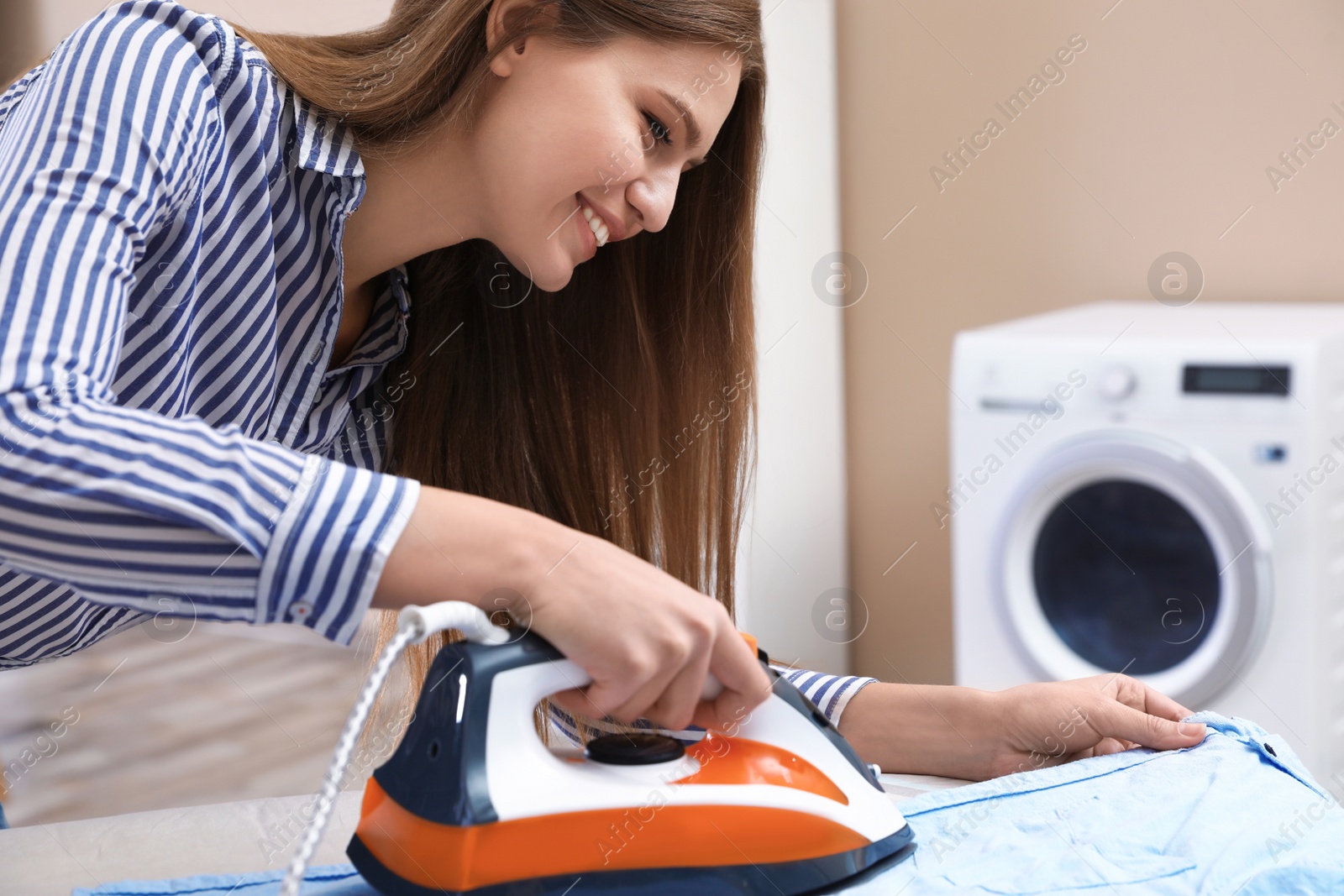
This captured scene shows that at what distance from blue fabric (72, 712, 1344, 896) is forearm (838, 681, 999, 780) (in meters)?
0.09

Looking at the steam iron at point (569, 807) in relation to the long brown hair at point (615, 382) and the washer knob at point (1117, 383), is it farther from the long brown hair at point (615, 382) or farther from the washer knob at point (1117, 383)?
the washer knob at point (1117, 383)

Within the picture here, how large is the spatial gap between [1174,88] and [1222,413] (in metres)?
0.78

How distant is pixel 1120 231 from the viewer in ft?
7.44

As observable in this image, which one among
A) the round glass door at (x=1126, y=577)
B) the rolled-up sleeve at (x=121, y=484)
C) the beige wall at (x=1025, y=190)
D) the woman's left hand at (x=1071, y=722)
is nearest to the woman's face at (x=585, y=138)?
the rolled-up sleeve at (x=121, y=484)

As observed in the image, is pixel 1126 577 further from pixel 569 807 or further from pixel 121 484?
pixel 121 484

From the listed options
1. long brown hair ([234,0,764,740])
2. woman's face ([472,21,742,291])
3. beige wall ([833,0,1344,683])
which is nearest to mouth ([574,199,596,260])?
woman's face ([472,21,742,291])

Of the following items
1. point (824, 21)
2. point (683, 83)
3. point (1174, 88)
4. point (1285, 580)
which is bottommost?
point (1285, 580)

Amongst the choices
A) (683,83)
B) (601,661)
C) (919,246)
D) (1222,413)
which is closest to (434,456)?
(683,83)

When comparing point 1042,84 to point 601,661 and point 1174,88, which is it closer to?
point 1174,88

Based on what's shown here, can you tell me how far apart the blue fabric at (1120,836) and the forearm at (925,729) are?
0.29ft

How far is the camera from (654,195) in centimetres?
91

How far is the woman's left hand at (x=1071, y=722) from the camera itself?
2.87ft

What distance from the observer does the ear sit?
2.81 ft

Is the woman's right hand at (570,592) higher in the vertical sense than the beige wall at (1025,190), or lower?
lower
